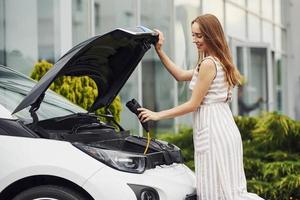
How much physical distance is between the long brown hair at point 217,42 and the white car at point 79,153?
41 cm

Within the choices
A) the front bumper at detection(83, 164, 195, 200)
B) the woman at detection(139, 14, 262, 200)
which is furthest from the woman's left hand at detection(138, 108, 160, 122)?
the front bumper at detection(83, 164, 195, 200)

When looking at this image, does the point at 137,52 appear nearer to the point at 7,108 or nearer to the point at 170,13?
the point at 7,108

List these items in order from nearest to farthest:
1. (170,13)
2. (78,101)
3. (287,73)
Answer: (78,101)
(170,13)
(287,73)

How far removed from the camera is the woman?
5070 mm

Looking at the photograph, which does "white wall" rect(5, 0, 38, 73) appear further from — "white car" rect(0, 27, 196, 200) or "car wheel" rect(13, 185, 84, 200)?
"car wheel" rect(13, 185, 84, 200)

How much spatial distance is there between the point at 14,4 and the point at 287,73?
1585 cm

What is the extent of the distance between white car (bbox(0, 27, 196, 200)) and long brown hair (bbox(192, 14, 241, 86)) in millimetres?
406

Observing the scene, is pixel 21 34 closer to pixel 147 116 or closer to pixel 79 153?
pixel 147 116

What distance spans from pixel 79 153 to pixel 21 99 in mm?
841

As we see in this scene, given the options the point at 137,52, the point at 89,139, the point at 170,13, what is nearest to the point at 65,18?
the point at 170,13

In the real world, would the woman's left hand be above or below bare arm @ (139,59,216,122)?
below

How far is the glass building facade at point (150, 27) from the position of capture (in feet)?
33.3

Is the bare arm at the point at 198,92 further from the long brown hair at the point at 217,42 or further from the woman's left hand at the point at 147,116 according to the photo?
the long brown hair at the point at 217,42

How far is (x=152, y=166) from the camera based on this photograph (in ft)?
15.9
